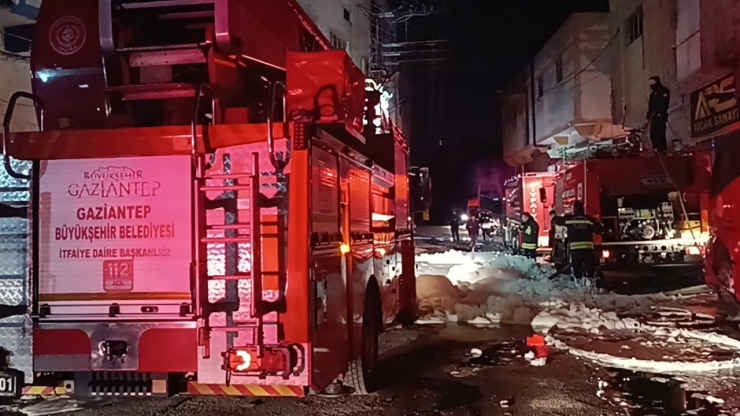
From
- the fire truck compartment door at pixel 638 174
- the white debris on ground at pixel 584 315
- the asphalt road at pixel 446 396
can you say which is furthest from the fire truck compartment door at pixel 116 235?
the fire truck compartment door at pixel 638 174

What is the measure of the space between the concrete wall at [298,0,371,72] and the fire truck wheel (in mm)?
21689

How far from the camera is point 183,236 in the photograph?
482 cm

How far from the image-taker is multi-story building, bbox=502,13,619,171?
2797 cm

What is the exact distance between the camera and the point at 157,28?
5.93m

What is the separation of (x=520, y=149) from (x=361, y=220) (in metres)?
35.8

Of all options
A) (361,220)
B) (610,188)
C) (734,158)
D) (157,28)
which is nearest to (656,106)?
(610,188)

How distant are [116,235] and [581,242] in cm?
1203

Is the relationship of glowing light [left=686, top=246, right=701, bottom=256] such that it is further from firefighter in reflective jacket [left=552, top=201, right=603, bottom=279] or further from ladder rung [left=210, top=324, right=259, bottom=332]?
ladder rung [left=210, top=324, right=259, bottom=332]

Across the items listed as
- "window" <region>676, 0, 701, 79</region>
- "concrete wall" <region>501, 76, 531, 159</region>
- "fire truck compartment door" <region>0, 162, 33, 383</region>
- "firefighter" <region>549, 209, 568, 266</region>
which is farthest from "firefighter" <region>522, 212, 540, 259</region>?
"concrete wall" <region>501, 76, 531, 159</region>

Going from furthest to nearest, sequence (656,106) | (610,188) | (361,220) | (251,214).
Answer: (610,188), (656,106), (361,220), (251,214)

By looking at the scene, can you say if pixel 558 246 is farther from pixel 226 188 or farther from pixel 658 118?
pixel 226 188

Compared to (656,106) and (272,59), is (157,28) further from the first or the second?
(656,106)

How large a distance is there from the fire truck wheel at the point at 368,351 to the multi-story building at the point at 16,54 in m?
8.65

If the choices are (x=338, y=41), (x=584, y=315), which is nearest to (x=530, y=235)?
(x=584, y=315)
